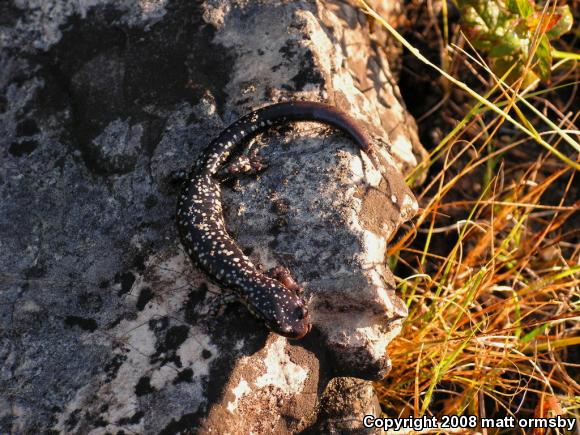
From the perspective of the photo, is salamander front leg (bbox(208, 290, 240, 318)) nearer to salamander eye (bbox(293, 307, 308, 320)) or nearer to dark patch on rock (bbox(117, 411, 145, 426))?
salamander eye (bbox(293, 307, 308, 320))

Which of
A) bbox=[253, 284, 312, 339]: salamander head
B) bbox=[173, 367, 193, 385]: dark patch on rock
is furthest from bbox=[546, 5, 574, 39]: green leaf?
bbox=[173, 367, 193, 385]: dark patch on rock

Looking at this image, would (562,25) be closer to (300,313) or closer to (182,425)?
(300,313)

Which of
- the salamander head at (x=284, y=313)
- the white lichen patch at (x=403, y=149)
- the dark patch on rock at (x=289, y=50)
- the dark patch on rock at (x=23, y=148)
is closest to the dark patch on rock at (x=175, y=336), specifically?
the salamander head at (x=284, y=313)

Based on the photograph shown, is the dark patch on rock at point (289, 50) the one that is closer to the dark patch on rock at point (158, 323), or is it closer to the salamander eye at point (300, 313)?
the salamander eye at point (300, 313)

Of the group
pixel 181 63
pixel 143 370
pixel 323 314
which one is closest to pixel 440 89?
pixel 181 63

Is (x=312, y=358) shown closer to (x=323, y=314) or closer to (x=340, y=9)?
(x=323, y=314)

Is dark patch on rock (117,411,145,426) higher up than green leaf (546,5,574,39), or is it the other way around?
green leaf (546,5,574,39)
